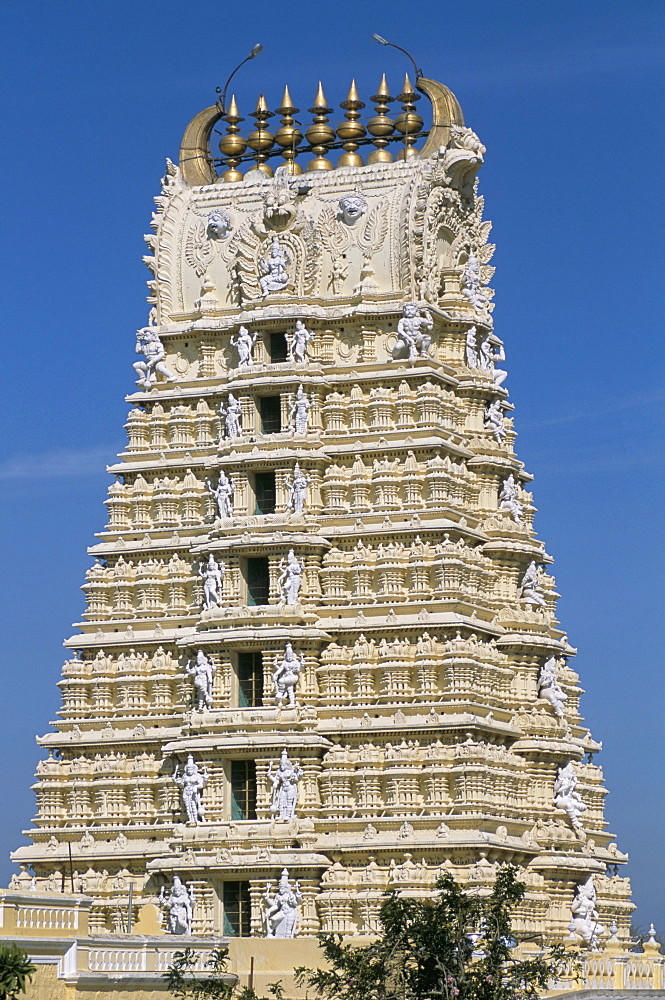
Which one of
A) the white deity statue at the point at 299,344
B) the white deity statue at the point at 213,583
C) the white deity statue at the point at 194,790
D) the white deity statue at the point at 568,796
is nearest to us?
the white deity statue at the point at 194,790

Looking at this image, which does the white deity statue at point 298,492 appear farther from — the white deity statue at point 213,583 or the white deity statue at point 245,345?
the white deity statue at point 245,345

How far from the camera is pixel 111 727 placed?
241 feet

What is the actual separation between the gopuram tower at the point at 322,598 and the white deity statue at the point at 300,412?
0.07m

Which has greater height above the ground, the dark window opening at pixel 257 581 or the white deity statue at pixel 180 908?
the dark window opening at pixel 257 581

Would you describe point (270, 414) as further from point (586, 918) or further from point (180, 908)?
point (586, 918)

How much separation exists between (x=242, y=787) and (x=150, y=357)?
14354mm

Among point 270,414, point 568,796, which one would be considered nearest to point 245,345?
point 270,414

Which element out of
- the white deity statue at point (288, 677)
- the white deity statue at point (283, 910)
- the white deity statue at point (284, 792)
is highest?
the white deity statue at point (288, 677)

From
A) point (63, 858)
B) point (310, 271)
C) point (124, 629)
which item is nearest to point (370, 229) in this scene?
point (310, 271)

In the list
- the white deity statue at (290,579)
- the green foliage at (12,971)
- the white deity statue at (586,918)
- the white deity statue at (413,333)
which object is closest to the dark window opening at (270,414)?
the white deity statue at (413,333)

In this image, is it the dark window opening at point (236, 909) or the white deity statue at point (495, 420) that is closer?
the dark window opening at point (236, 909)

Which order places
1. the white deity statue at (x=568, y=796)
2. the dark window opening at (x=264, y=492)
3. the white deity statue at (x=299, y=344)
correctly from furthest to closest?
the white deity statue at (x=299, y=344)
the dark window opening at (x=264, y=492)
the white deity statue at (x=568, y=796)

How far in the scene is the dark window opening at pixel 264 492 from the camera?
7344 cm

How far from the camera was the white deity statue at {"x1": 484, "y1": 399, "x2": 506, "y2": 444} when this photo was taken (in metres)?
75.4
